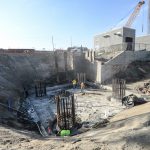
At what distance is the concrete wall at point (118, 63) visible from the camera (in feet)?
79.4

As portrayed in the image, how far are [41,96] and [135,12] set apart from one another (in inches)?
1473

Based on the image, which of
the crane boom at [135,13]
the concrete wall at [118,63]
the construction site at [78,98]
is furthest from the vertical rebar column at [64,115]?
the crane boom at [135,13]

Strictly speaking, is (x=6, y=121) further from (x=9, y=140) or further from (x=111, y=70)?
(x=111, y=70)

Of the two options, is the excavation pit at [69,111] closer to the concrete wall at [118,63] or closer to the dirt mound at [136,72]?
the concrete wall at [118,63]

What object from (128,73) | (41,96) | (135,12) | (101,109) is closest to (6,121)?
(101,109)

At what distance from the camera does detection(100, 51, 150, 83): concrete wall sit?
24.2m

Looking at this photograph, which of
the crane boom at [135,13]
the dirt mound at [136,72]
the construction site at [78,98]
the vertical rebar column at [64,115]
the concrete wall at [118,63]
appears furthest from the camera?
the crane boom at [135,13]

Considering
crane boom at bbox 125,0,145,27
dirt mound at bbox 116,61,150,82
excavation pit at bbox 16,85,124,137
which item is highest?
crane boom at bbox 125,0,145,27

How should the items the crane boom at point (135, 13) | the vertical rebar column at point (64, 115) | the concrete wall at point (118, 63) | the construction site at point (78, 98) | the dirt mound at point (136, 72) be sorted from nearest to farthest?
the construction site at point (78, 98) → the vertical rebar column at point (64, 115) → the concrete wall at point (118, 63) → the dirt mound at point (136, 72) → the crane boom at point (135, 13)

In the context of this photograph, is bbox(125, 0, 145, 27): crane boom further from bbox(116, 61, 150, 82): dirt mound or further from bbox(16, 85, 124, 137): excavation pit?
bbox(16, 85, 124, 137): excavation pit

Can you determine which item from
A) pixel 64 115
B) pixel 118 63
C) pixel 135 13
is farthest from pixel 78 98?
pixel 135 13

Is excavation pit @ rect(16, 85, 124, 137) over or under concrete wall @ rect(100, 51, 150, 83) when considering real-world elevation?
under

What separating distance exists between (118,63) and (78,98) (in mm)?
10150

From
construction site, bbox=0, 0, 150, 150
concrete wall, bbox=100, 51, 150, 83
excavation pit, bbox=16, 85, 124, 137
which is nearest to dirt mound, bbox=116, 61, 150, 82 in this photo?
construction site, bbox=0, 0, 150, 150
